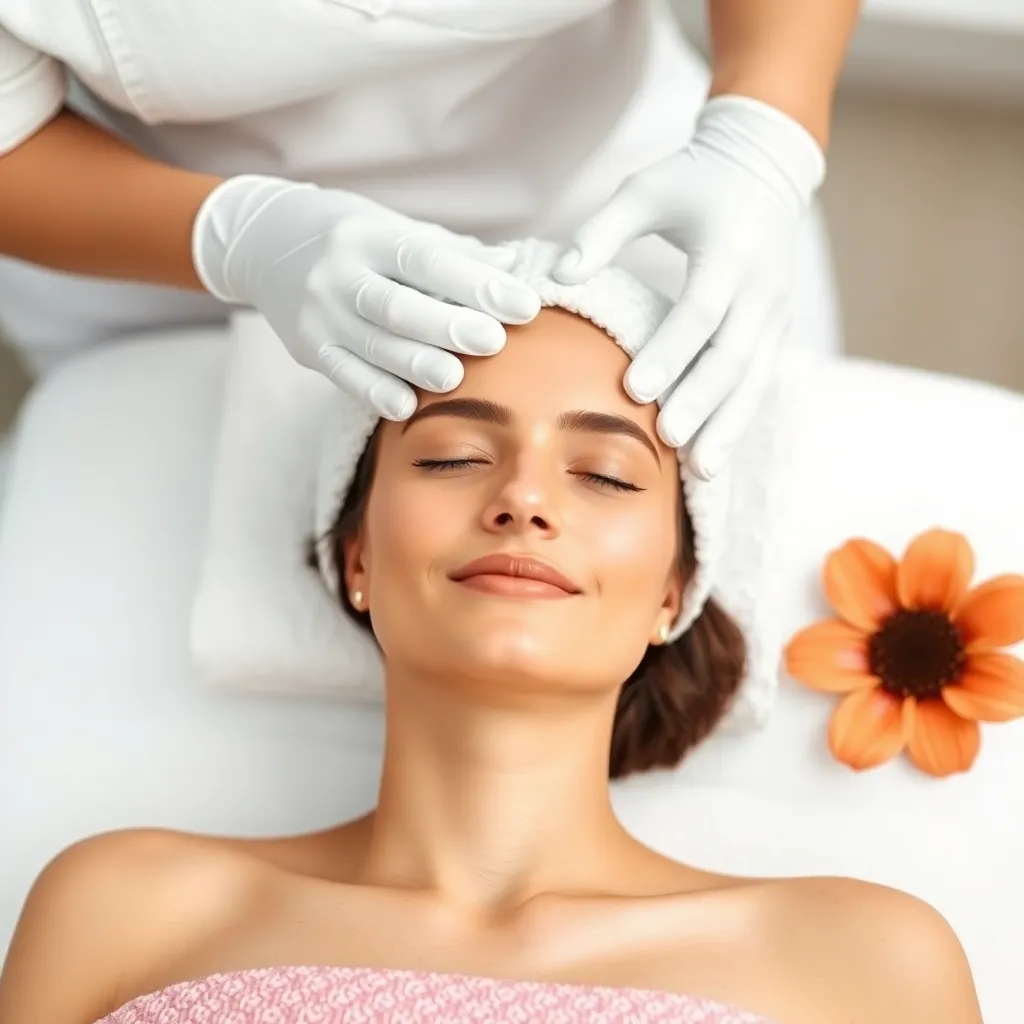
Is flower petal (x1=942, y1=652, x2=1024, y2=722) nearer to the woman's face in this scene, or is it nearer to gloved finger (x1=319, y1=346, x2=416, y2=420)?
the woman's face

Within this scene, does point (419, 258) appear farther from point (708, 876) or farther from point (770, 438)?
point (708, 876)

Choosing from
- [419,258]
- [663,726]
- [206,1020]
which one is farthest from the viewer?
[663,726]

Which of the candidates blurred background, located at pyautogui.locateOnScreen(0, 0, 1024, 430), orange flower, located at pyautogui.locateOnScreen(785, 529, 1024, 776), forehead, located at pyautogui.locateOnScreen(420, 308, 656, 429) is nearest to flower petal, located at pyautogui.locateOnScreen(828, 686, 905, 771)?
orange flower, located at pyautogui.locateOnScreen(785, 529, 1024, 776)

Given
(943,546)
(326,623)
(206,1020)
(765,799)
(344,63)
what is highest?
(344,63)

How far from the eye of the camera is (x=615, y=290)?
4.09 feet

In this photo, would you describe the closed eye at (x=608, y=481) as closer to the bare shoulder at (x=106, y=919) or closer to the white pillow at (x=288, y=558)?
the white pillow at (x=288, y=558)

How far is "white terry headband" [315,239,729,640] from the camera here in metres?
1.21

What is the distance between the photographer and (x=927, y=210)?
2559 mm

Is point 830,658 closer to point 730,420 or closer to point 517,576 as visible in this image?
point 730,420

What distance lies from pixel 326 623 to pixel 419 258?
0.46 metres

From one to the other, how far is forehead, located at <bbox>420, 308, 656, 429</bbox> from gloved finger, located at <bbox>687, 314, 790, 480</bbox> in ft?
0.22

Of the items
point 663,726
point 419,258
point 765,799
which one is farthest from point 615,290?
point 765,799

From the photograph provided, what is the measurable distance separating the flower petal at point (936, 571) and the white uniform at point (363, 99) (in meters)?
0.55

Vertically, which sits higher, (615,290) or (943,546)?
(615,290)
